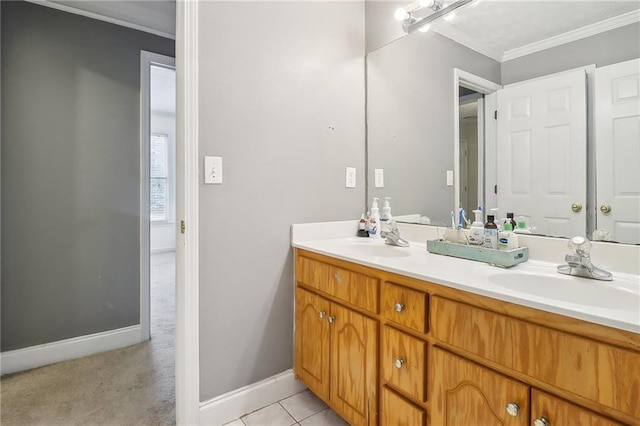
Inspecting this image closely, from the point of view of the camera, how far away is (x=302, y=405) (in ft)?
5.14

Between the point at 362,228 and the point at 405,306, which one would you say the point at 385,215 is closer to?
the point at 362,228

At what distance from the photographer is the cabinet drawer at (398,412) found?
1.01 meters

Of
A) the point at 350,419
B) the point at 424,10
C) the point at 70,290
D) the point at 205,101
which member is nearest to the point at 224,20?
the point at 205,101

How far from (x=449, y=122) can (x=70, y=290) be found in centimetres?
259

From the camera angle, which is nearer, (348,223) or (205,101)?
(205,101)

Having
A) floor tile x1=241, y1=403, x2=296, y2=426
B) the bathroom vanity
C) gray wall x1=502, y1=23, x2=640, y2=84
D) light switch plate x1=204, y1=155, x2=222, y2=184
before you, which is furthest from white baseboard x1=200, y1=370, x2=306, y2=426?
gray wall x1=502, y1=23, x2=640, y2=84

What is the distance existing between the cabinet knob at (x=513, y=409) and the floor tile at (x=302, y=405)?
1.01 m

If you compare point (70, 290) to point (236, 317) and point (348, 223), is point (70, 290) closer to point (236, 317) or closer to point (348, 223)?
point (236, 317)

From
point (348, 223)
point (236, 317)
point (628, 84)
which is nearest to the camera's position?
point (628, 84)

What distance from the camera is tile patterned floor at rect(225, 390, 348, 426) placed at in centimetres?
144

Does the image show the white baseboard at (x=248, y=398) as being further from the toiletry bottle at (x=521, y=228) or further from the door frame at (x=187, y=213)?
the toiletry bottle at (x=521, y=228)

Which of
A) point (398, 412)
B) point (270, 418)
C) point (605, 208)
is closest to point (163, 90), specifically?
point (270, 418)

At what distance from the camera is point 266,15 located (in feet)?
5.10

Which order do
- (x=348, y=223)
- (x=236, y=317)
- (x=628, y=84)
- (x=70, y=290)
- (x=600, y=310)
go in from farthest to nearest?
(x=70, y=290)
(x=348, y=223)
(x=236, y=317)
(x=628, y=84)
(x=600, y=310)
